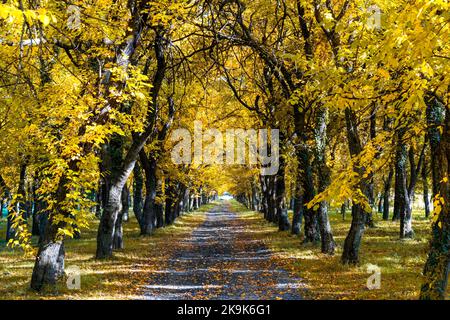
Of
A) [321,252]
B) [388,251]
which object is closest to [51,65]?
[321,252]

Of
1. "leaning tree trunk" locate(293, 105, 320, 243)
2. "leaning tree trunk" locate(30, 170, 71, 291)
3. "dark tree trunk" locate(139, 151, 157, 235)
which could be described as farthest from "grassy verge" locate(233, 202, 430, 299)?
"dark tree trunk" locate(139, 151, 157, 235)

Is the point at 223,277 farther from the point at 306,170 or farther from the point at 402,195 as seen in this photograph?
the point at 402,195

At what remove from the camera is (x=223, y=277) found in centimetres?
1487

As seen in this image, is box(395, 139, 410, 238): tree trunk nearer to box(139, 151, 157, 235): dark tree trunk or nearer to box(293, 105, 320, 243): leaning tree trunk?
box(293, 105, 320, 243): leaning tree trunk

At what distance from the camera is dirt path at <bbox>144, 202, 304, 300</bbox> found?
12067mm

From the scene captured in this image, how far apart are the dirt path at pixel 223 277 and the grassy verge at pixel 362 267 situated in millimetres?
616

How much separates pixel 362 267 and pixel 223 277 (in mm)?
4340

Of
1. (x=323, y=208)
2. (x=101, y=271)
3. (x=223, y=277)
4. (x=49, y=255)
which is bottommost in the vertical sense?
(x=223, y=277)

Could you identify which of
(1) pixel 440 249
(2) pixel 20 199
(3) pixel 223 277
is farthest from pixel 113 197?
(1) pixel 440 249

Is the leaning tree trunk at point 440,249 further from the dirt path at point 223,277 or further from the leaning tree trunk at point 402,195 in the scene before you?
the leaning tree trunk at point 402,195

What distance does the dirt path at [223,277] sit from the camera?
12.1 meters

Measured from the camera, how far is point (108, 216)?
18.4 m

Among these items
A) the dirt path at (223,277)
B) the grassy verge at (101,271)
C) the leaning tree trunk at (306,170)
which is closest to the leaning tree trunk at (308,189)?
the leaning tree trunk at (306,170)
